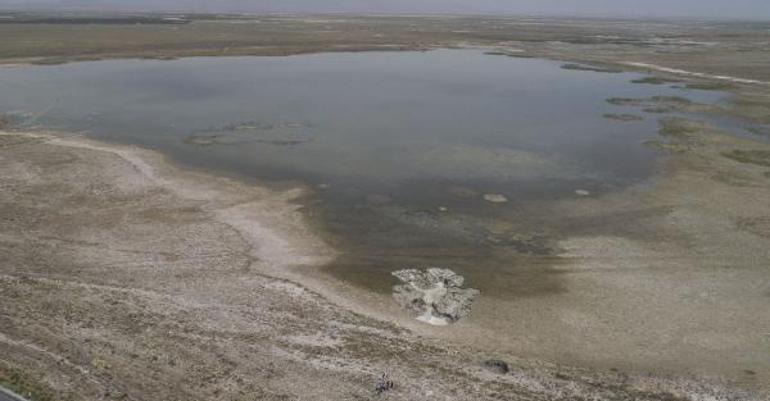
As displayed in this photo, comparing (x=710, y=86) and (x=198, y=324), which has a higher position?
(x=710, y=86)

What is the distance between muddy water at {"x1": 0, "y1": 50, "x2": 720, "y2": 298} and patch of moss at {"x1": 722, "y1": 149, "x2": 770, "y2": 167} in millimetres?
4124

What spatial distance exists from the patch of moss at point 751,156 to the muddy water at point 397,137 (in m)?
4.12

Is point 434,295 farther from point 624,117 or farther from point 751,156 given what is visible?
point 624,117

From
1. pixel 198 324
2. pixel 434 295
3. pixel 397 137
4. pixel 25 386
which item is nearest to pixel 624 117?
pixel 397 137

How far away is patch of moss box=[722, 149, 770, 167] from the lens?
3091 cm

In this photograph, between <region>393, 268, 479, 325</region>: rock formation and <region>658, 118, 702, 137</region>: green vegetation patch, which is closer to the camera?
<region>393, 268, 479, 325</region>: rock formation

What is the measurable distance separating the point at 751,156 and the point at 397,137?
18340 mm

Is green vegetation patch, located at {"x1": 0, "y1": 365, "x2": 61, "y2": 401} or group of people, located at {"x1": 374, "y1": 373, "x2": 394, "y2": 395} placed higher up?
green vegetation patch, located at {"x1": 0, "y1": 365, "x2": 61, "y2": 401}

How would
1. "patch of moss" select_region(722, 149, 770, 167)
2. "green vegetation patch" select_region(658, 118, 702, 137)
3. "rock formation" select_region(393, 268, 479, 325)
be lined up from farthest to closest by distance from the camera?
"green vegetation patch" select_region(658, 118, 702, 137) < "patch of moss" select_region(722, 149, 770, 167) < "rock formation" select_region(393, 268, 479, 325)

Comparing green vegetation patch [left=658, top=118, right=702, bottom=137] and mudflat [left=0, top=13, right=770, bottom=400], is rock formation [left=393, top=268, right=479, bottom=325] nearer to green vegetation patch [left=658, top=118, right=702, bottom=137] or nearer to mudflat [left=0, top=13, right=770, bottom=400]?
mudflat [left=0, top=13, right=770, bottom=400]

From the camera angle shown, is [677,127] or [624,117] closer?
[677,127]

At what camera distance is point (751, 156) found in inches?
1256

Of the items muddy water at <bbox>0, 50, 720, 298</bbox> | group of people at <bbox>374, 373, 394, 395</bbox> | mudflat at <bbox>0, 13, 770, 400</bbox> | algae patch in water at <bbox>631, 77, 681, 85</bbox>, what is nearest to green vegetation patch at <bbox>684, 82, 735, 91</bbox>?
algae patch in water at <bbox>631, 77, 681, 85</bbox>

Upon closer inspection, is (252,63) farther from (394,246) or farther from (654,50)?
(654,50)
